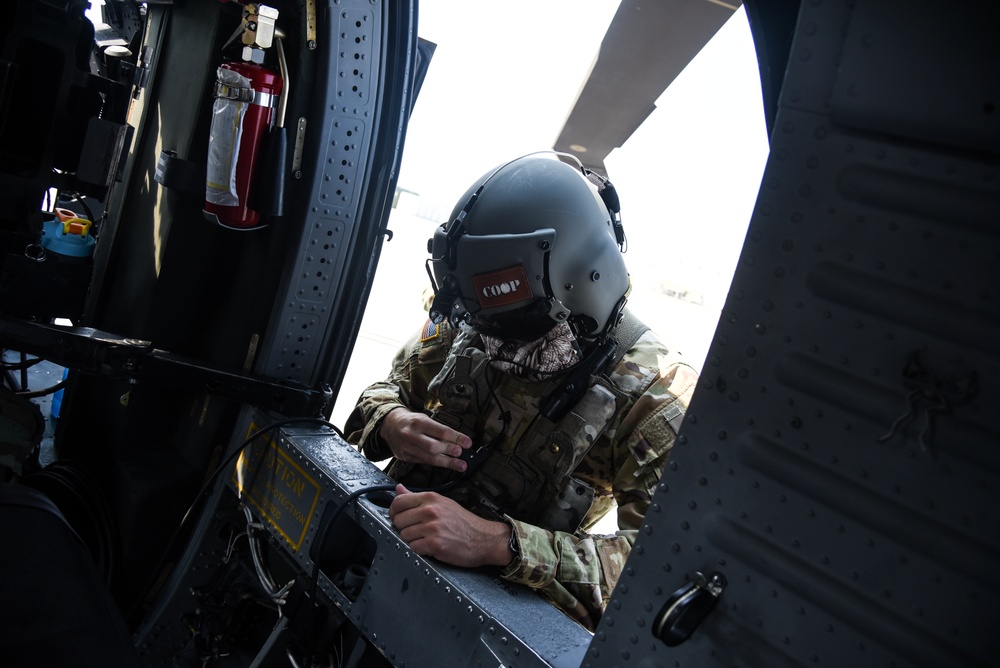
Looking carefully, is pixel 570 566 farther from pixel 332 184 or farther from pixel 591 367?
pixel 332 184

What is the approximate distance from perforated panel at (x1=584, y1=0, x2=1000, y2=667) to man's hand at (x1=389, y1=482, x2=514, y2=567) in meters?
0.59

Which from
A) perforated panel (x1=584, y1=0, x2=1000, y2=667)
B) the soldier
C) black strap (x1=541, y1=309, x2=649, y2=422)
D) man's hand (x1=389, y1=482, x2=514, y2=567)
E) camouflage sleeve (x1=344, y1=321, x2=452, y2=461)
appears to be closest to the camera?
perforated panel (x1=584, y1=0, x2=1000, y2=667)

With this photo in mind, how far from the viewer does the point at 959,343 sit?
87 cm

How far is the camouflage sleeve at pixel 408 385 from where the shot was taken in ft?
7.74

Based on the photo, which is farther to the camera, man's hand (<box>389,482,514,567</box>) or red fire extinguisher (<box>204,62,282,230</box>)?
red fire extinguisher (<box>204,62,282,230</box>)

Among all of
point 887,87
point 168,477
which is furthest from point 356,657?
point 887,87

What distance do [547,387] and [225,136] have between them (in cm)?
126

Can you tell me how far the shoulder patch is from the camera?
245cm

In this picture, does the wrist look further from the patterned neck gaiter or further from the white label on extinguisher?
the white label on extinguisher

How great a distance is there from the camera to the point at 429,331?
2.47m

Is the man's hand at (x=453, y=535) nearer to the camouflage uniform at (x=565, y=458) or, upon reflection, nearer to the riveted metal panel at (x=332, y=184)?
the camouflage uniform at (x=565, y=458)

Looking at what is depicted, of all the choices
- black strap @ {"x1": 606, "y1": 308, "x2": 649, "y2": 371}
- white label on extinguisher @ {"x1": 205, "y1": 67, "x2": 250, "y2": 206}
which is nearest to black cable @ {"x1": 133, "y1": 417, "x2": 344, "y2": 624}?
white label on extinguisher @ {"x1": 205, "y1": 67, "x2": 250, "y2": 206}

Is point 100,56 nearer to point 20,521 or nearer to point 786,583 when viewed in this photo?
point 20,521

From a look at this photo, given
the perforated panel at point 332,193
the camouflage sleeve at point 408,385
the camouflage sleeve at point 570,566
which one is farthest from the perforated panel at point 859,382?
the perforated panel at point 332,193
